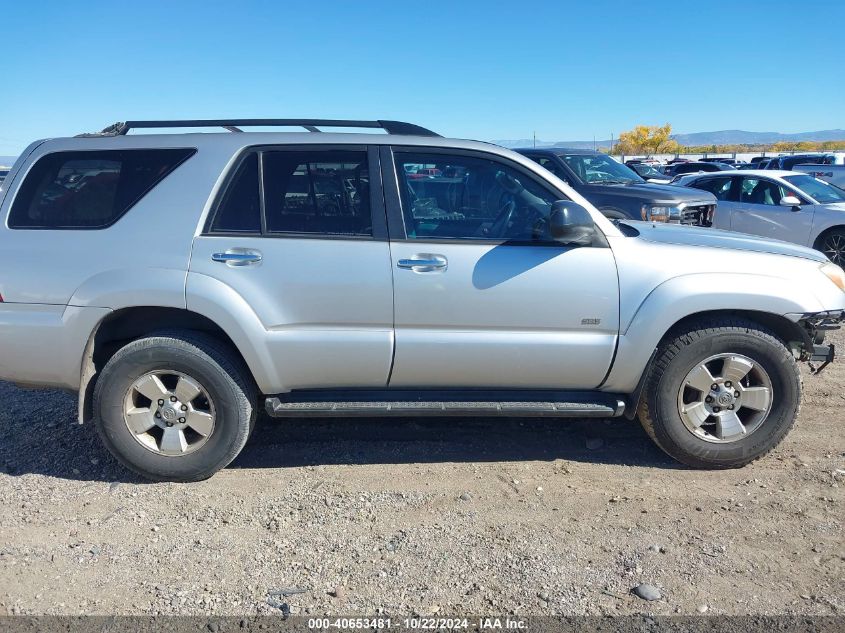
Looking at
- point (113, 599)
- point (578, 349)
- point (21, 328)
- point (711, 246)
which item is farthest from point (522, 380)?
point (21, 328)

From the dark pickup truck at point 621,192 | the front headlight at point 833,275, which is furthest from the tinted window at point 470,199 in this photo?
the dark pickup truck at point 621,192

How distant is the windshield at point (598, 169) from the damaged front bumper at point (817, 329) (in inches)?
252

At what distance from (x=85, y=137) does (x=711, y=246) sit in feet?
12.0

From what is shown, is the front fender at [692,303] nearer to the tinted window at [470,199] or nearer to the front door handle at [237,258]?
the tinted window at [470,199]

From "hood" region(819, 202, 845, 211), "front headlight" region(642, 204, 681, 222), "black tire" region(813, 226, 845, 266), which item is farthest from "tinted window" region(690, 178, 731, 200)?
"front headlight" region(642, 204, 681, 222)

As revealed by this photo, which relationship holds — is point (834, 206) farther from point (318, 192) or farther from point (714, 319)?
point (318, 192)

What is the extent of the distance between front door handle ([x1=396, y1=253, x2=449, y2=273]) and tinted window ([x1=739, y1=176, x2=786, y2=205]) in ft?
30.4

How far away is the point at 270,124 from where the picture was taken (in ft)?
14.7

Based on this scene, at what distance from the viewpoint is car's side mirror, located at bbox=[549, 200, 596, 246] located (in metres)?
3.98

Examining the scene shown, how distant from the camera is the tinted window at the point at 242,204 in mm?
4133

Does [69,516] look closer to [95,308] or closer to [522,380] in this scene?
[95,308]

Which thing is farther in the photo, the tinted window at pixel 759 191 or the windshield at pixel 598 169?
the tinted window at pixel 759 191

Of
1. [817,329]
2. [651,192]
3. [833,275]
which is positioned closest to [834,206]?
[651,192]

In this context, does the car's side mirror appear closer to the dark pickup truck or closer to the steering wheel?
the steering wheel
